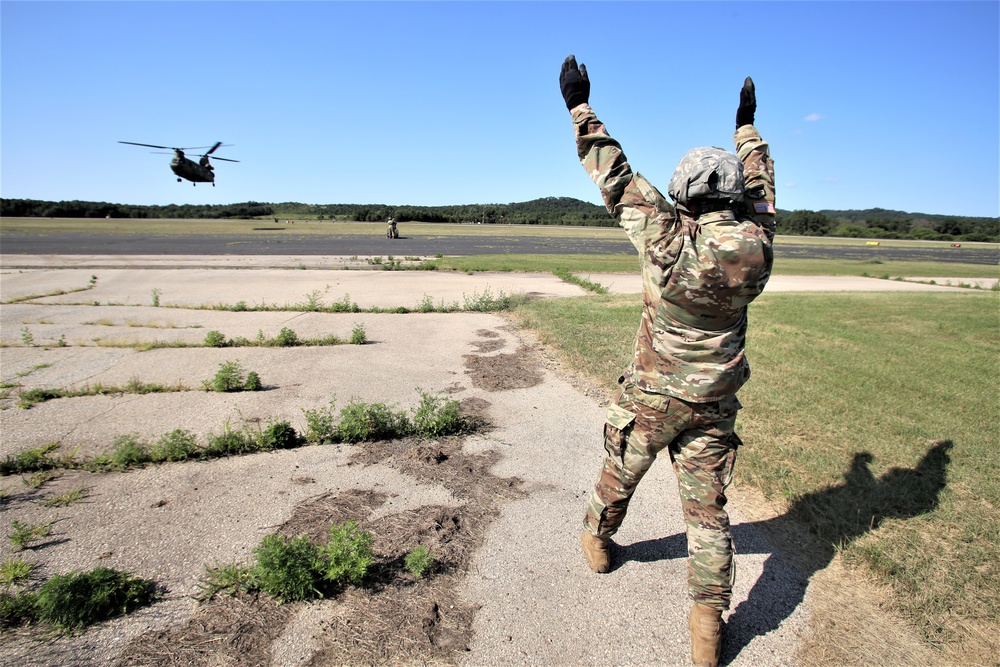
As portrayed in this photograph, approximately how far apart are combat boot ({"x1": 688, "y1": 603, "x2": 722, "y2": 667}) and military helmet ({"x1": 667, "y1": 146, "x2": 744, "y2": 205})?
202cm

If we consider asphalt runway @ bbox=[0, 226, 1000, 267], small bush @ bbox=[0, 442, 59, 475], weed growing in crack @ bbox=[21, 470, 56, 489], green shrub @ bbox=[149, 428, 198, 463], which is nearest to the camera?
weed growing in crack @ bbox=[21, 470, 56, 489]

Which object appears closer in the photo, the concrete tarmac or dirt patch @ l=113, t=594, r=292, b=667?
dirt patch @ l=113, t=594, r=292, b=667

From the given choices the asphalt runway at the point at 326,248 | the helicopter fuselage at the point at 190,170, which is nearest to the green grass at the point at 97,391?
the asphalt runway at the point at 326,248

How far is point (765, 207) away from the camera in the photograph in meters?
2.78

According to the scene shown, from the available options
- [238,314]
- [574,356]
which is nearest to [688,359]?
[574,356]

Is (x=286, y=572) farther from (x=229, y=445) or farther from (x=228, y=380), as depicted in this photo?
(x=228, y=380)

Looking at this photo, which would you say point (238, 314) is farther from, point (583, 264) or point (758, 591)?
point (583, 264)

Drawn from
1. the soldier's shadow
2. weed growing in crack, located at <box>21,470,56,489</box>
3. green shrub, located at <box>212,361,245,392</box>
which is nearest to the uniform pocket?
the soldier's shadow

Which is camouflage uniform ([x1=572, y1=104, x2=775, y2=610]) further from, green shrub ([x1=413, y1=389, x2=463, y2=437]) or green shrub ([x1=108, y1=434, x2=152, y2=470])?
green shrub ([x1=108, y1=434, x2=152, y2=470])

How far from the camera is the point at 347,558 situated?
303 centimetres

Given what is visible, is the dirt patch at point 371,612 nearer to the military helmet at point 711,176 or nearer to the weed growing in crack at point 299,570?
the weed growing in crack at point 299,570

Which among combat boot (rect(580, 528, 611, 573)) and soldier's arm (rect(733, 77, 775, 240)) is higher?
soldier's arm (rect(733, 77, 775, 240))

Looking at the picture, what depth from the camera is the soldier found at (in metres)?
2.51

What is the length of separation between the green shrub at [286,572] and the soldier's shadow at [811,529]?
1.86 meters
